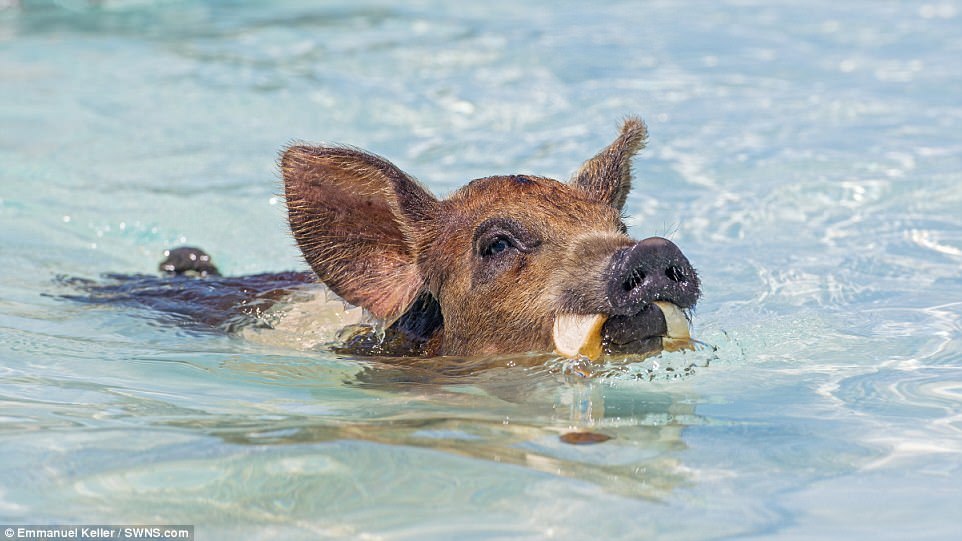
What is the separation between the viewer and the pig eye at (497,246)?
5.82 m

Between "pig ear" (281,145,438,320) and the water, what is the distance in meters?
0.46

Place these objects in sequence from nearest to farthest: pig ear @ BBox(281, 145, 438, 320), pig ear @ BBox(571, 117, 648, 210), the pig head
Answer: the pig head, pig ear @ BBox(281, 145, 438, 320), pig ear @ BBox(571, 117, 648, 210)

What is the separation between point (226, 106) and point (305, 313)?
229 inches

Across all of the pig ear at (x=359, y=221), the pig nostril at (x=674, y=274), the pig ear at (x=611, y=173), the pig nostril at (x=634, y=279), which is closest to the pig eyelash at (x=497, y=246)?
the pig ear at (x=359, y=221)

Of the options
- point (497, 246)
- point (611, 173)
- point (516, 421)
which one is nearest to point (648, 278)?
point (516, 421)

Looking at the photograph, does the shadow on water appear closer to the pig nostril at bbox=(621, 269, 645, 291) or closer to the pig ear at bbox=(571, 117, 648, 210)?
the pig nostril at bbox=(621, 269, 645, 291)

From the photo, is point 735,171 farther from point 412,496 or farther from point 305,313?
point 412,496

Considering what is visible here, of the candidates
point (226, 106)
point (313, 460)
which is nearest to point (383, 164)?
point (313, 460)

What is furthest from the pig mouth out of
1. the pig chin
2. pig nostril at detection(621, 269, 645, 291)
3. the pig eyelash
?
the pig eyelash

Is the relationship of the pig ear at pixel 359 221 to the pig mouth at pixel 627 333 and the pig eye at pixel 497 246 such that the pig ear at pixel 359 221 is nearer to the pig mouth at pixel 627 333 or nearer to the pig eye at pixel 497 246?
the pig eye at pixel 497 246

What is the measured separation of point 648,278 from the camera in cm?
514

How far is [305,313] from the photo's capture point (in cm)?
693

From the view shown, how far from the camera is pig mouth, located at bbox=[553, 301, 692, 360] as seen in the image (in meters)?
5.21

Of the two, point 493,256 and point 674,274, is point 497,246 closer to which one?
point 493,256
